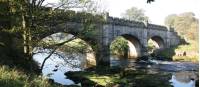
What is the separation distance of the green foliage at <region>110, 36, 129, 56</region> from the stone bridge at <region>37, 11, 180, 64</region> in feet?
3.59

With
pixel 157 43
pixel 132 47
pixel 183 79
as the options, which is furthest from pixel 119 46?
pixel 183 79

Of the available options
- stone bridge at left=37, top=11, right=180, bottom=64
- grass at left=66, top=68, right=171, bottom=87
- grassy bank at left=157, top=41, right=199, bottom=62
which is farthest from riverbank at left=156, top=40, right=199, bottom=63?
grass at left=66, top=68, right=171, bottom=87

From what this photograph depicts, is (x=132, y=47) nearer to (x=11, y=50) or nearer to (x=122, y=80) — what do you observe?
(x=122, y=80)

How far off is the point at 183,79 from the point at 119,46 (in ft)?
85.1

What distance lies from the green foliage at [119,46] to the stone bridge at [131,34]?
1.09m

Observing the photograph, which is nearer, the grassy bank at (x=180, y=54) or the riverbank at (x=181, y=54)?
the riverbank at (x=181, y=54)

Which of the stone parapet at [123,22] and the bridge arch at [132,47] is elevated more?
the stone parapet at [123,22]

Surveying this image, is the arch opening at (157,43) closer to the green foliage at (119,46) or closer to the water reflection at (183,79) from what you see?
the green foliage at (119,46)

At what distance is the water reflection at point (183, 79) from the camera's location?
34062 millimetres

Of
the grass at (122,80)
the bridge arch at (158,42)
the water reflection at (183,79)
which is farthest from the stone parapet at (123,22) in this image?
the grass at (122,80)

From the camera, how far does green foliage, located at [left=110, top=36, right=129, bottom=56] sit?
61.8m

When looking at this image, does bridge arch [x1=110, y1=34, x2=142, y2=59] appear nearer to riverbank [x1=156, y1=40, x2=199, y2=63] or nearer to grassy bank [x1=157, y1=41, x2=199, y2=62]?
riverbank [x1=156, y1=40, x2=199, y2=63]

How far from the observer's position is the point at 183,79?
37500 millimetres

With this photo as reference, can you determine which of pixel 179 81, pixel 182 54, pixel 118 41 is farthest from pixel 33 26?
pixel 182 54
